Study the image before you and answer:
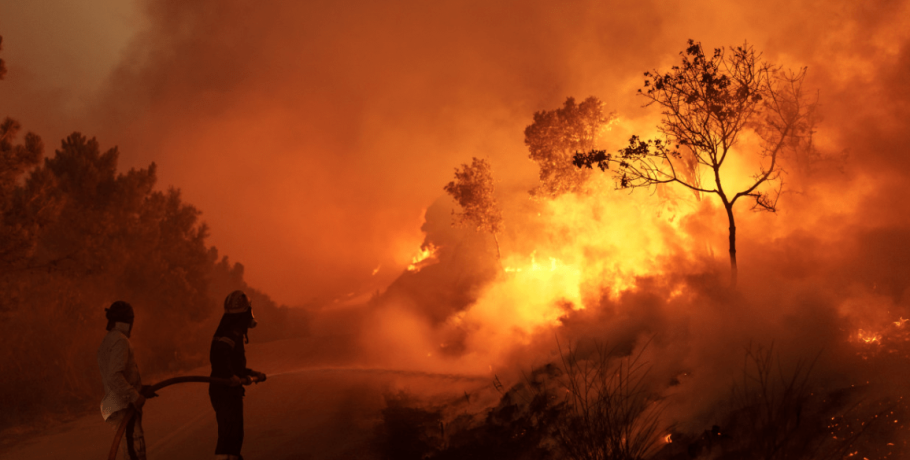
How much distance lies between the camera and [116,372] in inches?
266

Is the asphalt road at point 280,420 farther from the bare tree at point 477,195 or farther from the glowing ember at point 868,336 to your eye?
the bare tree at point 477,195

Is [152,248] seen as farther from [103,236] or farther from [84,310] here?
[84,310]

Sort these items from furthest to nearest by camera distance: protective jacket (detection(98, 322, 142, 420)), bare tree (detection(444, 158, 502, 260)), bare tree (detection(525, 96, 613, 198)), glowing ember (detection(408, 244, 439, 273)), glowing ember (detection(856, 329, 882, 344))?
glowing ember (detection(408, 244, 439, 273)) → bare tree (detection(444, 158, 502, 260)) → bare tree (detection(525, 96, 613, 198)) → glowing ember (detection(856, 329, 882, 344)) → protective jacket (detection(98, 322, 142, 420))

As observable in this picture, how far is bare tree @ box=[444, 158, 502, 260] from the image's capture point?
34.2 m

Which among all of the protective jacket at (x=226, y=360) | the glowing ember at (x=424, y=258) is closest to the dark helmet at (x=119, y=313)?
the protective jacket at (x=226, y=360)

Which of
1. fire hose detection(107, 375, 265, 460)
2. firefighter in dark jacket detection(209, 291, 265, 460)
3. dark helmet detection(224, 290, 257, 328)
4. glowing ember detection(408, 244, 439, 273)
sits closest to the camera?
fire hose detection(107, 375, 265, 460)

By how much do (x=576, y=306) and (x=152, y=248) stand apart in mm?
20783

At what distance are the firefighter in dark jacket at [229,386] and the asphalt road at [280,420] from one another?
3.33m

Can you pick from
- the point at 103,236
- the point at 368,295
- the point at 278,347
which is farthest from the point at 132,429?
the point at 368,295

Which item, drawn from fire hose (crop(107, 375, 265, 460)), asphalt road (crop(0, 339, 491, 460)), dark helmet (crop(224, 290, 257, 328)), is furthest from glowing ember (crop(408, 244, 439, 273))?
fire hose (crop(107, 375, 265, 460))

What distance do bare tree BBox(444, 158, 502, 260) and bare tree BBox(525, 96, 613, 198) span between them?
159 inches

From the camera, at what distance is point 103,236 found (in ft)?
76.0

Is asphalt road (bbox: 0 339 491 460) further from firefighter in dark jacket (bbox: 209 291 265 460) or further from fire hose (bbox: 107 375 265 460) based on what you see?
fire hose (bbox: 107 375 265 460)

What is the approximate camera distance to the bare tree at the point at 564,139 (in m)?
29.7
